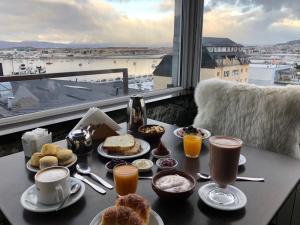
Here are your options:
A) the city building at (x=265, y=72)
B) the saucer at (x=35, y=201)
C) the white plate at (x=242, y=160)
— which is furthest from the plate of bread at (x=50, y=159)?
the city building at (x=265, y=72)

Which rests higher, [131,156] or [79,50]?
[79,50]

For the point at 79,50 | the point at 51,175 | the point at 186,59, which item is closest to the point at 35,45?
the point at 79,50

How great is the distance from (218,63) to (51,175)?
7.85 ft

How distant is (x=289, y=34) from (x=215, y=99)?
1022mm

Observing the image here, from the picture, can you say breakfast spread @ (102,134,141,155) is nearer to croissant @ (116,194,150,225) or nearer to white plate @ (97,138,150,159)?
white plate @ (97,138,150,159)

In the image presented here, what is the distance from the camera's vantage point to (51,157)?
1021mm

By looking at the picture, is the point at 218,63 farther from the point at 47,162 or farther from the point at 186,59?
the point at 47,162

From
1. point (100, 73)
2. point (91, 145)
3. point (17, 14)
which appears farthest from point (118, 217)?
point (100, 73)

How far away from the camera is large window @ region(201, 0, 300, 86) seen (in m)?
2.30

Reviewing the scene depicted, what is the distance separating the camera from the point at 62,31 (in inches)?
74.3

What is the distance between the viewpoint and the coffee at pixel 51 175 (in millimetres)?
816

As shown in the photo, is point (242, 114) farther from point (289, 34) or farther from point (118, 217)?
point (118, 217)

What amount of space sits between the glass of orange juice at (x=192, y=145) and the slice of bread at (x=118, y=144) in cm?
25

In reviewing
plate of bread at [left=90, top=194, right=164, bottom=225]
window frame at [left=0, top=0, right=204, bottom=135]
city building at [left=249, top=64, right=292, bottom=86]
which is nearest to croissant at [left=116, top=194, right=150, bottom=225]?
plate of bread at [left=90, top=194, right=164, bottom=225]
